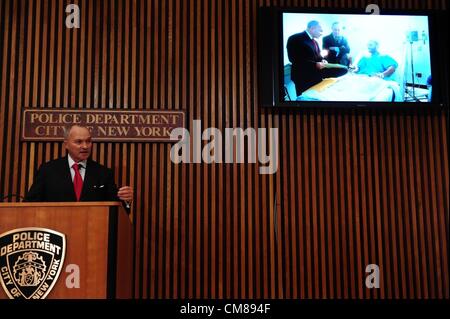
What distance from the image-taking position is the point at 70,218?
4.11 meters

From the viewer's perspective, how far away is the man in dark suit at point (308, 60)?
6805 mm

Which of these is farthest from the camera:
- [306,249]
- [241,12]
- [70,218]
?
[241,12]

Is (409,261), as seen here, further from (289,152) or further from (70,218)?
(70,218)

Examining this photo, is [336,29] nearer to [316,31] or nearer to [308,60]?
[316,31]

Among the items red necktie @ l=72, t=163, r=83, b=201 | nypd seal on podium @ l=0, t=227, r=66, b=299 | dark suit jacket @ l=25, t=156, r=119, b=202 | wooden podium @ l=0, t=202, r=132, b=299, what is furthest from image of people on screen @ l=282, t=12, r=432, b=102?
nypd seal on podium @ l=0, t=227, r=66, b=299

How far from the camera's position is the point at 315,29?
6.90m

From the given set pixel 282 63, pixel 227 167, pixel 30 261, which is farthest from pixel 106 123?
pixel 30 261

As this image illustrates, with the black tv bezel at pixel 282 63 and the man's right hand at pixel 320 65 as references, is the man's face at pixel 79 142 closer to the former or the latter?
the black tv bezel at pixel 282 63

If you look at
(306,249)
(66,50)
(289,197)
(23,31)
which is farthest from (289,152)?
(23,31)

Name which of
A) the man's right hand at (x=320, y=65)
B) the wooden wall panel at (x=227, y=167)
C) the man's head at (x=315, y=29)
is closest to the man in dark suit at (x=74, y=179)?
the wooden wall panel at (x=227, y=167)

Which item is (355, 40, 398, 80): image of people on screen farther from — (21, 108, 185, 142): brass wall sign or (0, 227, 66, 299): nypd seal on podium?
(0, 227, 66, 299): nypd seal on podium

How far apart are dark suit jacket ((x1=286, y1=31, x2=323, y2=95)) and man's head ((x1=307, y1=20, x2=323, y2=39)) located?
0.23ft

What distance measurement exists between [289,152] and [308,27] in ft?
4.36

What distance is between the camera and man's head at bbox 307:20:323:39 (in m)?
6.90
